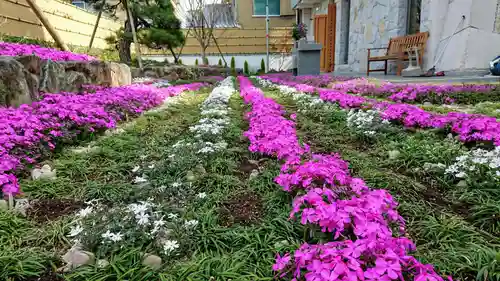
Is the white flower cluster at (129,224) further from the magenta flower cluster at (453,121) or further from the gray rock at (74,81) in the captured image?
the gray rock at (74,81)

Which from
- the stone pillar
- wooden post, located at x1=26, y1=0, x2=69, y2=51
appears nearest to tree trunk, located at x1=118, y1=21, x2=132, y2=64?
wooden post, located at x1=26, y1=0, x2=69, y2=51

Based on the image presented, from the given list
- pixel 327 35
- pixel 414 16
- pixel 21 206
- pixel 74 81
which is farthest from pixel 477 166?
pixel 327 35

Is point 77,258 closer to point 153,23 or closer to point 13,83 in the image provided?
point 13,83

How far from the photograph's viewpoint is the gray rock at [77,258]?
1.50 m

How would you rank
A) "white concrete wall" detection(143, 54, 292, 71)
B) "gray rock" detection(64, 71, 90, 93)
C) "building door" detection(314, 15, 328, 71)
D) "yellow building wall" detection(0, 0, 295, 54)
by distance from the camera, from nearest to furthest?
"gray rock" detection(64, 71, 90, 93)
"yellow building wall" detection(0, 0, 295, 54)
"building door" detection(314, 15, 328, 71)
"white concrete wall" detection(143, 54, 292, 71)

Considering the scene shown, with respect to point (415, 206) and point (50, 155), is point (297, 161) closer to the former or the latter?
point (415, 206)

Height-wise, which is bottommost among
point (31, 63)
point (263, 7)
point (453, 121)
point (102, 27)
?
point (453, 121)

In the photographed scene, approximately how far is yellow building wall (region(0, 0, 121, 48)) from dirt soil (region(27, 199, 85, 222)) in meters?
7.34

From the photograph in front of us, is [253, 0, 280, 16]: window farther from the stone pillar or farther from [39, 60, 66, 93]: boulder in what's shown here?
[39, 60, 66, 93]: boulder

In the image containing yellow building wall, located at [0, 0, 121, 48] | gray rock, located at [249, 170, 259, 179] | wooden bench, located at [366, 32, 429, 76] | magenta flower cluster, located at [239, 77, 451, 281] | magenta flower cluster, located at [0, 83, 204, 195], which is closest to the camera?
magenta flower cluster, located at [239, 77, 451, 281]

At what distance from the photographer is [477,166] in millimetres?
2219

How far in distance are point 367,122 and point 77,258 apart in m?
3.13

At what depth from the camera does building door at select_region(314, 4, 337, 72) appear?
618 inches

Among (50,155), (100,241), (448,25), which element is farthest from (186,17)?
(100,241)
